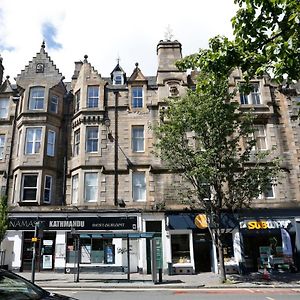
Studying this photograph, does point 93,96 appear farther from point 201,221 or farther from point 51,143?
point 201,221

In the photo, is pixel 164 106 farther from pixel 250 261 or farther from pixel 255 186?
pixel 250 261

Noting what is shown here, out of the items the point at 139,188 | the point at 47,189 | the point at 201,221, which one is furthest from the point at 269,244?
the point at 47,189

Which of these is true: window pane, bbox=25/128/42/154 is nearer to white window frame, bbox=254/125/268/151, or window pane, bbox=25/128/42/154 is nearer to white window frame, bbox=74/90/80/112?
white window frame, bbox=74/90/80/112

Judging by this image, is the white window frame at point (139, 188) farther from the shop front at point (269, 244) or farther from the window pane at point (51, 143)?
the shop front at point (269, 244)

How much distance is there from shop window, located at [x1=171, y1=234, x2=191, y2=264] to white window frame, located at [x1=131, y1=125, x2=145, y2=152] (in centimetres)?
674

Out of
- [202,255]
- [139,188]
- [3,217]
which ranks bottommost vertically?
[202,255]

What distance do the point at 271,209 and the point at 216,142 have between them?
7.37 metres

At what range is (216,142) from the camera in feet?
61.5

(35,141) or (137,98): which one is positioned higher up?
(137,98)

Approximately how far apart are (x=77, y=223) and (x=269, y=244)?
13045 millimetres

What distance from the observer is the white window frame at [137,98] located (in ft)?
85.7

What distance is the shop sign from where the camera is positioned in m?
22.3

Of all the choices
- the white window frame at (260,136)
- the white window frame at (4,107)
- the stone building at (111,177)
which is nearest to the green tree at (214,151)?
the stone building at (111,177)

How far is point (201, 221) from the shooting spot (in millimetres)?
22516
